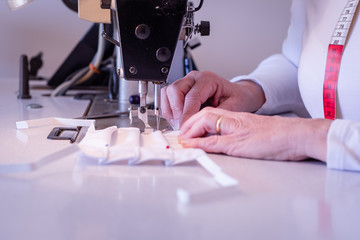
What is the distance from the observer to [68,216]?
0.43 metres

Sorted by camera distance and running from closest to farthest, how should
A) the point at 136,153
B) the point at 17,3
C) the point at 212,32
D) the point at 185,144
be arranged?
the point at 136,153
the point at 185,144
the point at 17,3
the point at 212,32

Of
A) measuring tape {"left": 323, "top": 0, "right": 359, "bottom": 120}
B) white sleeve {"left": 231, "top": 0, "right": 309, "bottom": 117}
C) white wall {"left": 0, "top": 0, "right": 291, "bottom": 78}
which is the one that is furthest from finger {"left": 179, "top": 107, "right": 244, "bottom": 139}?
white wall {"left": 0, "top": 0, "right": 291, "bottom": 78}

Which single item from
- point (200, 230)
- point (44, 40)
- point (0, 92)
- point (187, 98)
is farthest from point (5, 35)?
point (200, 230)

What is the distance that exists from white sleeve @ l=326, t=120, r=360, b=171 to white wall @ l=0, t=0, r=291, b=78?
2067 millimetres

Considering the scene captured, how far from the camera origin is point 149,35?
2.50ft

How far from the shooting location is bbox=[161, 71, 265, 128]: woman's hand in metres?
0.91

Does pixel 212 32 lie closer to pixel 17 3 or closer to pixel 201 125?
pixel 17 3

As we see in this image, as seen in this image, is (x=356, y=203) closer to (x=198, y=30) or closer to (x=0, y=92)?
(x=198, y=30)

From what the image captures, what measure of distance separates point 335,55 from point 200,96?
0.35m

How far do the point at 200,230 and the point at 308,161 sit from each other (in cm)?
37

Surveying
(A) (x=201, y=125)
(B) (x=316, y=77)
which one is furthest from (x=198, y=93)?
(B) (x=316, y=77)

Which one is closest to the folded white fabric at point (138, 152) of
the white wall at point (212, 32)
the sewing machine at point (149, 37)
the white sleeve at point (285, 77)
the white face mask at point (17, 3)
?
the sewing machine at point (149, 37)

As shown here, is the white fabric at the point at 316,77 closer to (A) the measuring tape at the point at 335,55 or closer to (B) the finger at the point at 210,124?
(A) the measuring tape at the point at 335,55

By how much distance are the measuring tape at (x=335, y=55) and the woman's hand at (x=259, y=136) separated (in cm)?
29
